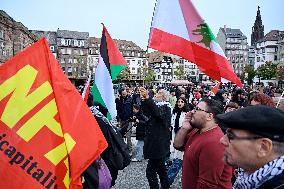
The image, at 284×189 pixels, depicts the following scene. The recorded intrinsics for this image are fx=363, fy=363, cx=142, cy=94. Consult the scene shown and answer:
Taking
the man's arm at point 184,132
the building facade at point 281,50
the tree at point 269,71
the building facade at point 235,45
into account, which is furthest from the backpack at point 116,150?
the building facade at point 235,45

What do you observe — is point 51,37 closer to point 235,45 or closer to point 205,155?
point 235,45

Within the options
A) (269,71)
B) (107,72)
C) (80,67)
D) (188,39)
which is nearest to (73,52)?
(80,67)

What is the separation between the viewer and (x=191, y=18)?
457cm

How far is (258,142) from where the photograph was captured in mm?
1744

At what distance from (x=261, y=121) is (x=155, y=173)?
174 inches

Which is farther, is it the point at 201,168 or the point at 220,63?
the point at 220,63

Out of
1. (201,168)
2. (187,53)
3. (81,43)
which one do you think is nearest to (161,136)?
(187,53)

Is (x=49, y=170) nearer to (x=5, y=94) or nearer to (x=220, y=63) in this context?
(x=5, y=94)

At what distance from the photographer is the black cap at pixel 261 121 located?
66.9 inches

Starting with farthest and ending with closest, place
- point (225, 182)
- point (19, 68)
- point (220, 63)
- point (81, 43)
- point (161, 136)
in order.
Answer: point (81, 43), point (161, 136), point (220, 63), point (225, 182), point (19, 68)

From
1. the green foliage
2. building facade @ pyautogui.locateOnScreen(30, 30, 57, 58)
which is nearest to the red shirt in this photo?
the green foliage

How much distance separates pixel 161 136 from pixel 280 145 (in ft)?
15.0

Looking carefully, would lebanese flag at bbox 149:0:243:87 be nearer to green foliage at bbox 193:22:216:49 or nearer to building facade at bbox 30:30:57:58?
green foliage at bbox 193:22:216:49

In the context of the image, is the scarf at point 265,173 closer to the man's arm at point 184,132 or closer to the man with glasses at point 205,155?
the man with glasses at point 205,155
